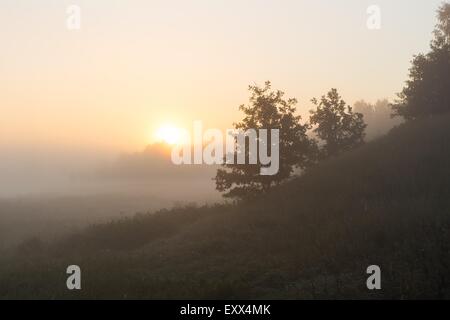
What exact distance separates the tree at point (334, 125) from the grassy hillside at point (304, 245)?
12332mm

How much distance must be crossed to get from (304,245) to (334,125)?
27.7 meters

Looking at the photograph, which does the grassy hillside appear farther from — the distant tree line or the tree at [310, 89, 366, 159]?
the tree at [310, 89, 366, 159]

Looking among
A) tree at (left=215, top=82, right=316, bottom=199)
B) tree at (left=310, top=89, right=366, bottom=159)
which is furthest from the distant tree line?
tree at (left=310, top=89, right=366, bottom=159)

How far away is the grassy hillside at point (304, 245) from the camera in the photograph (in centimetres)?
1151

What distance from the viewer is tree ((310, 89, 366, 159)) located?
40812 millimetres

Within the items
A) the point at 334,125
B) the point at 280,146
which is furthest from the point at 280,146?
the point at 334,125

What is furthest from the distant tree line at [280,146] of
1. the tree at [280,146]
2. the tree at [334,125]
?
the tree at [334,125]

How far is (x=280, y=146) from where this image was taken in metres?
29.5

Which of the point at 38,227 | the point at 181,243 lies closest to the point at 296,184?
the point at 181,243

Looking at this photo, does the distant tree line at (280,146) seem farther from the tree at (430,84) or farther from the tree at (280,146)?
the tree at (430,84)

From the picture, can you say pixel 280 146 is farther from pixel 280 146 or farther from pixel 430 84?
pixel 430 84

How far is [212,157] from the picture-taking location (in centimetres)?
2856

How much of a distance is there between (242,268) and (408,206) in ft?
22.7

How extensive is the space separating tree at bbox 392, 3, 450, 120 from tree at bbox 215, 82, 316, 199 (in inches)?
521
